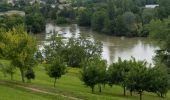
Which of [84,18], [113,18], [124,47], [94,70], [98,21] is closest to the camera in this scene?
[94,70]

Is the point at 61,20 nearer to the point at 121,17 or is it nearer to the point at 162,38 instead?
the point at 121,17

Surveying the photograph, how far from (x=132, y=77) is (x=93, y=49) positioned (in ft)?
93.4

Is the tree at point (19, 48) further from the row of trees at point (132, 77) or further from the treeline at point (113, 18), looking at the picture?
the treeline at point (113, 18)

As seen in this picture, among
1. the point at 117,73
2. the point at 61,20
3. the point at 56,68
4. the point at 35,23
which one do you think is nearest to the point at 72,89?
the point at 56,68

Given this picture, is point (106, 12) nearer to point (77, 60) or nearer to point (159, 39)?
point (159, 39)

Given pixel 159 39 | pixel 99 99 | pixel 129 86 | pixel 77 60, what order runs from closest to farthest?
pixel 99 99 < pixel 129 86 < pixel 77 60 < pixel 159 39

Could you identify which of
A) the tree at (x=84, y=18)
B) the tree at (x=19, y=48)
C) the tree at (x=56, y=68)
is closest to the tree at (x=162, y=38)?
the tree at (x=56, y=68)

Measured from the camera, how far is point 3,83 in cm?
3306

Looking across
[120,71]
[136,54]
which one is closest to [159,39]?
[136,54]

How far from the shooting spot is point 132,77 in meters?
32.2

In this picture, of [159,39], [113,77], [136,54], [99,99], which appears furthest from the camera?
[136,54]

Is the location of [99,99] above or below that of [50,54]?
above

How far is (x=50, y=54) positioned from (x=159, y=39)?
1725 centimetres

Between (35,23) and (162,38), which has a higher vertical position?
(162,38)
